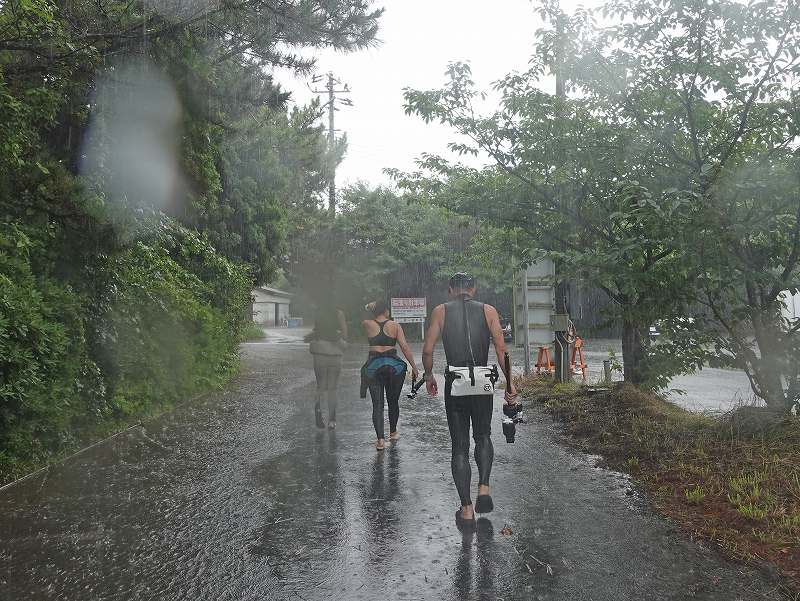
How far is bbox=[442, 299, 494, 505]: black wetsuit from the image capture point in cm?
477

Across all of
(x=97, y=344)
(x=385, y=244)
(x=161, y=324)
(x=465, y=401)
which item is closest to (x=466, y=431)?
(x=465, y=401)

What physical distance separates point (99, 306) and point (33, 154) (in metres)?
2.05

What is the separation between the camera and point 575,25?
298 inches

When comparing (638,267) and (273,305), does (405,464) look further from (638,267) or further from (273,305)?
(273,305)

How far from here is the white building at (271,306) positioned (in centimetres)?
6312

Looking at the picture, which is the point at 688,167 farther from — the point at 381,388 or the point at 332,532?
the point at 332,532

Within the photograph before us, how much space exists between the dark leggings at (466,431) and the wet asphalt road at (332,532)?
354mm

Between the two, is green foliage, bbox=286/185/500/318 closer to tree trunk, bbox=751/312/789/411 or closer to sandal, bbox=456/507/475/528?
tree trunk, bbox=751/312/789/411

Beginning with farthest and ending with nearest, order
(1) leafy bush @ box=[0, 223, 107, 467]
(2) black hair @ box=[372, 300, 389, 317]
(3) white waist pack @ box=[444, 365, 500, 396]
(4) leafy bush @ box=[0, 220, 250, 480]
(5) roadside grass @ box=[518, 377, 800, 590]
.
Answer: (2) black hair @ box=[372, 300, 389, 317]
(4) leafy bush @ box=[0, 220, 250, 480]
(1) leafy bush @ box=[0, 223, 107, 467]
(3) white waist pack @ box=[444, 365, 500, 396]
(5) roadside grass @ box=[518, 377, 800, 590]

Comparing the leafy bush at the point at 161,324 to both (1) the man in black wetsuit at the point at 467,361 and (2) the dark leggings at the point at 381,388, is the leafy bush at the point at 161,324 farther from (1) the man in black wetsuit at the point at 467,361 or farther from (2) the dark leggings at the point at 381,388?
(1) the man in black wetsuit at the point at 467,361

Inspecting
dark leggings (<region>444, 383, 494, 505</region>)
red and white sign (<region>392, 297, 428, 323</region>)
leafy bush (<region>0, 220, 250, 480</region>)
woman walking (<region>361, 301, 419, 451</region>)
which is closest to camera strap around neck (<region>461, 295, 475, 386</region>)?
dark leggings (<region>444, 383, 494, 505</region>)

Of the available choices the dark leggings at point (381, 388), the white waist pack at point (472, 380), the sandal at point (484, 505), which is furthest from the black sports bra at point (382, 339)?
the sandal at point (484, 505)

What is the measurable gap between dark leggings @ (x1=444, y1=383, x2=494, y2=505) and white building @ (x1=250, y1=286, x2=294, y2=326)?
58.4m

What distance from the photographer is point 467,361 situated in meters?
4.77
